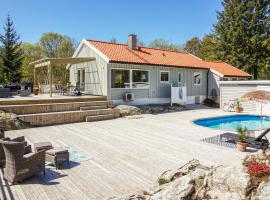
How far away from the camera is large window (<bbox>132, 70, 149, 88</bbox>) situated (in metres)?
18.3

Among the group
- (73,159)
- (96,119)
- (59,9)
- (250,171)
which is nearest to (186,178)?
(250,171)

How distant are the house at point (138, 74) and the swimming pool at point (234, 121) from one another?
Answer: 203 inches

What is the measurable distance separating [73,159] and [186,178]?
424 cm

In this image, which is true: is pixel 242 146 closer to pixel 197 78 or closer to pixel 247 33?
pixel 197 78

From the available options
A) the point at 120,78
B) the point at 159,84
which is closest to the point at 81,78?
the point at 120,78

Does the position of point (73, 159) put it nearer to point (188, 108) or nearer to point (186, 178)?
point (186, 178)

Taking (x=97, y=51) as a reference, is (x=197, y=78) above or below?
below

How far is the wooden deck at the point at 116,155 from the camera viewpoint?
17.1 ft

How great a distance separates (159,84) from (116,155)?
41.5 feet

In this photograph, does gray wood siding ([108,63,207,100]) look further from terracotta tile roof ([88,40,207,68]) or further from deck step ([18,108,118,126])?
deck step ([18,108,118,126])

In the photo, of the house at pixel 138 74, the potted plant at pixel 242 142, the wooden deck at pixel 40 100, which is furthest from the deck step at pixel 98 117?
the potted plant at pixel 242 142

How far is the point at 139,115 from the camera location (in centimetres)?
1634

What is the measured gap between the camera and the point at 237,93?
19.8 meters

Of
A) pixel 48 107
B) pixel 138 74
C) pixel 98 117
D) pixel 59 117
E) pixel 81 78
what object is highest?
pixel 138 74
